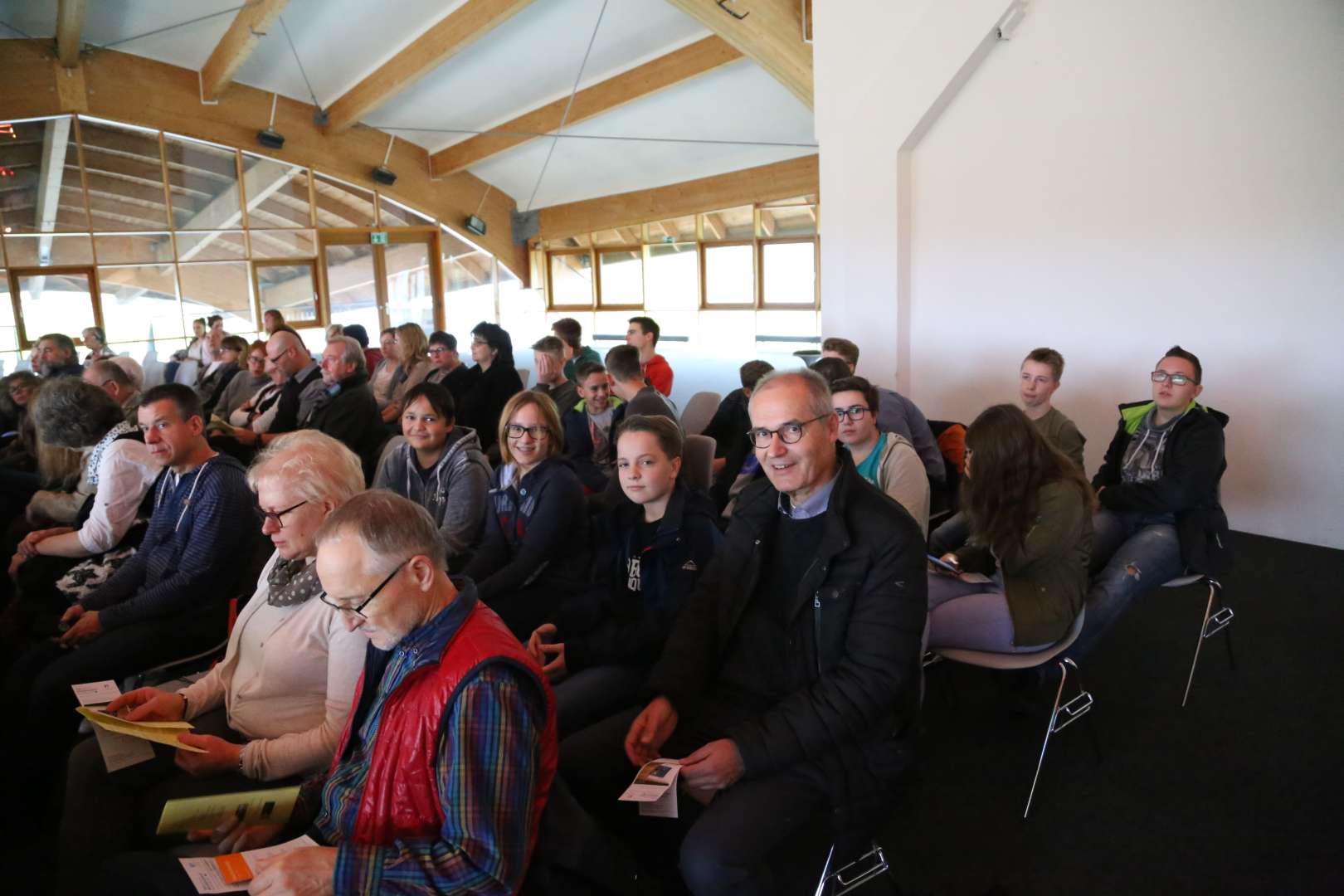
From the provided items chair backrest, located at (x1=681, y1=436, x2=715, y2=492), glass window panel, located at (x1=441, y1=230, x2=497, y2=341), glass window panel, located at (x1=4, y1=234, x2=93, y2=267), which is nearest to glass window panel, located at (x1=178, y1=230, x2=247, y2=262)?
glass window panel, located at (x1=4, y1=234, x2=93, y2=267)

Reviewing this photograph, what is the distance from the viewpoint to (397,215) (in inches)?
555

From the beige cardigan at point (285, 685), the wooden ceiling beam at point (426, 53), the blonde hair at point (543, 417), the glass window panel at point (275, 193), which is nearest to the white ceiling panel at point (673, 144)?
the wooden ceiling beam at point (426, 53)

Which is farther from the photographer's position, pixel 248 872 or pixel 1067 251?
pixel 1067 251

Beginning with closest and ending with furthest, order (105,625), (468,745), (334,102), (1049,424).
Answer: (468,745)
(105,625)
(1049,424)
(334,102)

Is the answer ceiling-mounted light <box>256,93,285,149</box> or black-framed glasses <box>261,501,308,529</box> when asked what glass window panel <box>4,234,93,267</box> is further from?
black-framed glasses <box>261,501,308,529</box>

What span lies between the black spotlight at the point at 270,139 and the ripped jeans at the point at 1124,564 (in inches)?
492

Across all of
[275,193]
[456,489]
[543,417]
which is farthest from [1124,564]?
[275,193]

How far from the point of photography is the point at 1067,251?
5.14 m

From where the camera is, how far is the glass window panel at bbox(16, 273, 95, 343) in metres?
11.0

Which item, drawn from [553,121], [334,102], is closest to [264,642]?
[553,121]

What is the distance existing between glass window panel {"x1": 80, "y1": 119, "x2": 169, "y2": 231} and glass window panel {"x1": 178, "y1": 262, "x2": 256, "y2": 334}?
82cm

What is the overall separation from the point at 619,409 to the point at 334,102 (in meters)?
10.4

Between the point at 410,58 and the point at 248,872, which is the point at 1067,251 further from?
the point at 410,58

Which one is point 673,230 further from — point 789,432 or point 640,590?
point 789,432
